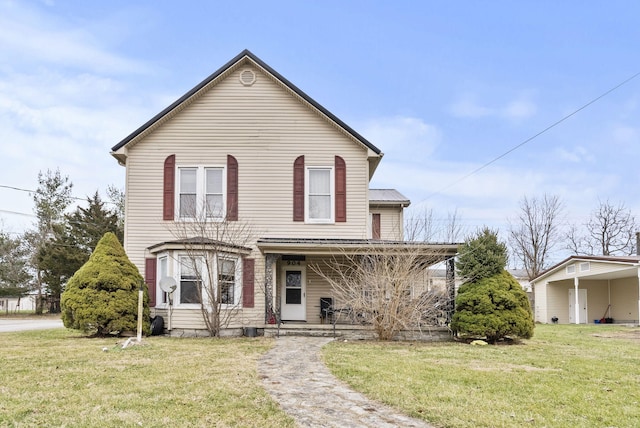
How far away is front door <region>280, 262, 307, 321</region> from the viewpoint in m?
16.5

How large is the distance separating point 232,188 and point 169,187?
1.89 metres

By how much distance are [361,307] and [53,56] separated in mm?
13010

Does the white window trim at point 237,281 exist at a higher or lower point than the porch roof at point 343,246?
lower

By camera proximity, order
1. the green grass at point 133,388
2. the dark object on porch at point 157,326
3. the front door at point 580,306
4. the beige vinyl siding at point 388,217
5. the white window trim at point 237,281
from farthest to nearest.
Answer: the front door at point 580,306 < the beige vinyl siding at point 388,217 < the white window trim at point 237,281 < the dark object on porch at point 157,326 < the green grass at point 133,388

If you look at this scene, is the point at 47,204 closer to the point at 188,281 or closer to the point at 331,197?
the point at 188,281

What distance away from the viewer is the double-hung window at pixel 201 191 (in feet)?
52.2

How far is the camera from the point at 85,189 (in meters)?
39.5

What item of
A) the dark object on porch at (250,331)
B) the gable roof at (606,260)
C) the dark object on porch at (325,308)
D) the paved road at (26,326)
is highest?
the gable roof at (606,260)

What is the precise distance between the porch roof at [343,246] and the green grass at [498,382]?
253 cm

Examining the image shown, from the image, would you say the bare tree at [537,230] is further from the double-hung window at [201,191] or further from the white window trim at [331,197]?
the double-hung window at [201,191]

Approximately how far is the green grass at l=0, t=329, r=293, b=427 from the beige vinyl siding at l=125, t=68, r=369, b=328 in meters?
5.49

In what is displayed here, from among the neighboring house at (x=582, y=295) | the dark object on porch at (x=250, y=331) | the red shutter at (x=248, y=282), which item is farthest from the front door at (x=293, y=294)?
the neighboring house at (x=582, y=295)

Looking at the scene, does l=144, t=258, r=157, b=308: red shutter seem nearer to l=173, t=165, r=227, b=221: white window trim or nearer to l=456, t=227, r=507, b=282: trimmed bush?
l=173, t=165, r=227, b=221: white window trim

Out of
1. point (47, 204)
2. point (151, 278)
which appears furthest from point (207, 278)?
point (47, 204)
